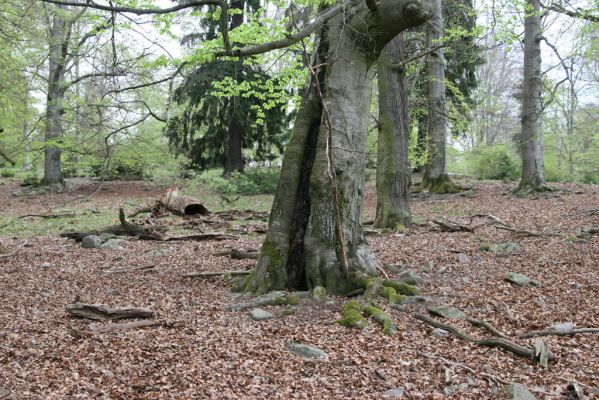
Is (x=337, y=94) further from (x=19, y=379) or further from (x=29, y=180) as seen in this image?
(x=29, y=180)

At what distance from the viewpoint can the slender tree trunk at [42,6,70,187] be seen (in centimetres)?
1739

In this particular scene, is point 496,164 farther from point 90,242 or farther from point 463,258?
point 90,242

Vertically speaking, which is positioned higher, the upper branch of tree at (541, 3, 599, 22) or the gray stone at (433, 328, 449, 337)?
the upper branch of tree at (541, 3, 599, 22)

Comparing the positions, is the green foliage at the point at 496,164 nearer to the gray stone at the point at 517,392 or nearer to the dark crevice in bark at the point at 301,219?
the dark crevice in bark at the point at 301,219

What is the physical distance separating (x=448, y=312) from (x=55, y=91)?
58.8 feet

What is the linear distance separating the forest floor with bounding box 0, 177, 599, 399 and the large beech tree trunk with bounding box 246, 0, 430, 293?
585mm

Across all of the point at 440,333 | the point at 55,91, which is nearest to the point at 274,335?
the point at 440,333

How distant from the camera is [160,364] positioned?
12.8ft

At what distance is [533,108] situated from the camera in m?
14.8

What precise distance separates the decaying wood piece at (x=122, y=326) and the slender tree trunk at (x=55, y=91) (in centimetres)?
1436

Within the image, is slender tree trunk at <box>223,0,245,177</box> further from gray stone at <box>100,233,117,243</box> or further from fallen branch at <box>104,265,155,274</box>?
fallen branch at <box>104,265,155,274</box>

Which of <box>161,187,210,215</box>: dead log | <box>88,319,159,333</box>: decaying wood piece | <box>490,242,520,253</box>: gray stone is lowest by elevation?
<box>88,319,159,333</box>: decaying wood piece

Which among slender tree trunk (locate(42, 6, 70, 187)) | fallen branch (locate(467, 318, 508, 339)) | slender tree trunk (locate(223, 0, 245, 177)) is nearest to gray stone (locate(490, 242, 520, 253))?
fallen branch (locate(467, 318, 508, 339))

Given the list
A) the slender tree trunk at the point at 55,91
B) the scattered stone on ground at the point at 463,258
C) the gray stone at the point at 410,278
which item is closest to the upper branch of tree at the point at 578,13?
the scattered stone on ground at the point at 463,258
